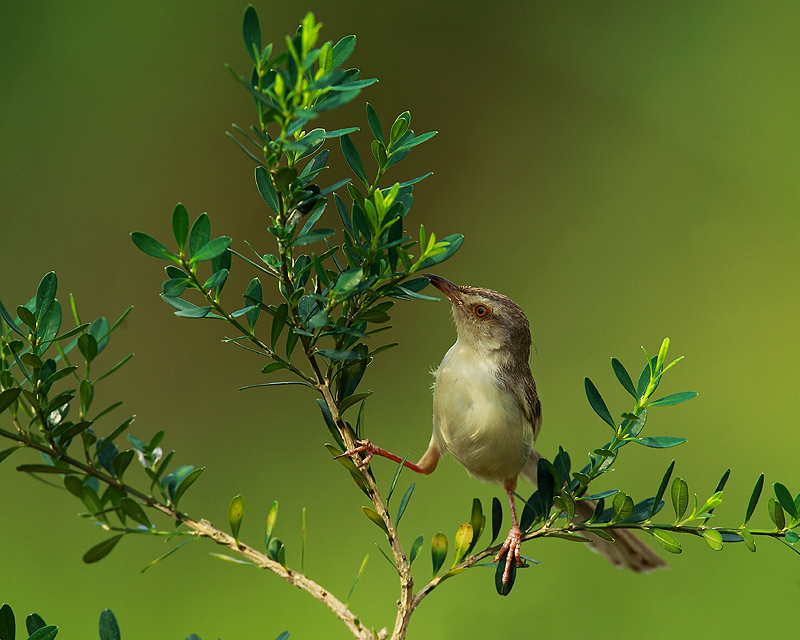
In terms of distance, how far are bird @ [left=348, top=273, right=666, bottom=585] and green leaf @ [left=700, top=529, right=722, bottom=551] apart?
0.74 metres

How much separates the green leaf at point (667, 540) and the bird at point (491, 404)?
2.32 ft

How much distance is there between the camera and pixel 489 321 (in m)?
1.99

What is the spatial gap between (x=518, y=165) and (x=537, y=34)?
790 millimetres

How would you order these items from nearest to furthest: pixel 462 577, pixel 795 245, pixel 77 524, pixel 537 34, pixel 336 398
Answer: pixel 336 398 < pixel 462 577 < pixel 77 524 < pixel 795 245 < pixel 537 34

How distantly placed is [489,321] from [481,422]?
1.03ft

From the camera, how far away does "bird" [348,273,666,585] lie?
1820 millimetres

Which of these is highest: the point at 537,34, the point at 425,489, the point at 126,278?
the point at 537,34

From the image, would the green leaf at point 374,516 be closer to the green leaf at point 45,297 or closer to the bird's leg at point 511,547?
the bird's leg at point 511,547

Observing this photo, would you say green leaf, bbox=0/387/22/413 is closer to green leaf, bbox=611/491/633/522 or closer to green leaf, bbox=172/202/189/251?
green leaf, bbox=172/202/189/251

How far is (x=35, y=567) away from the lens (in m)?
3.59

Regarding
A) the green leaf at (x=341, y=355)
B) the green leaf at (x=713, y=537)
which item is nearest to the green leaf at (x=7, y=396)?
the green leaf at (x=341, y=355)

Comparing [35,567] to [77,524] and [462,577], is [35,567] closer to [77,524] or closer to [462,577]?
[77,524]

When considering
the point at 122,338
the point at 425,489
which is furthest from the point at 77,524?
the point at 425,489

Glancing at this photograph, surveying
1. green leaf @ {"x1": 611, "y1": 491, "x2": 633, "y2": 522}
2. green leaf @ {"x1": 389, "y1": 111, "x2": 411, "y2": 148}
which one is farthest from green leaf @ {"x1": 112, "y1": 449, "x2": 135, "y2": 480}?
green leaf @ {"x1": 611, "y1": 491, "x2": 633, "y2": 522}
